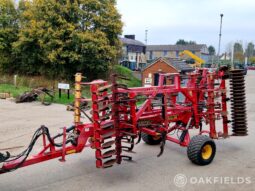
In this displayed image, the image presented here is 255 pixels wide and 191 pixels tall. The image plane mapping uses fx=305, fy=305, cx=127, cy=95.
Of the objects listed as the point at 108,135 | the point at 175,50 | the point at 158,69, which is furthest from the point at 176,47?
the point at 108,135

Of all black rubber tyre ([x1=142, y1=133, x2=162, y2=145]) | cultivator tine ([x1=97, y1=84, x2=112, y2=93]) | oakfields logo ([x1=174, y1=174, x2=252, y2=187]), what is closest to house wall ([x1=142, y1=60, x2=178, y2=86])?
black rubber tyre ([x1=142, y1=133, x2=162, y2=145])

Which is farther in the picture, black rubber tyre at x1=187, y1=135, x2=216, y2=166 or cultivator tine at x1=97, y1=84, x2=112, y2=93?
black rubber tyre at x1=187, y1=135, x2=216, y2=166

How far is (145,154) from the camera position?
7023 millimetres

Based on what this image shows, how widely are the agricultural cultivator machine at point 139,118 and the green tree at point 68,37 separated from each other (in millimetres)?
16027

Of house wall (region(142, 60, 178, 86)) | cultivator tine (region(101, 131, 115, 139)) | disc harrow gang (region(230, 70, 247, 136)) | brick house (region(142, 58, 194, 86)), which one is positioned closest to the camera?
cultivator tine (region(101, 131, 115, 139))

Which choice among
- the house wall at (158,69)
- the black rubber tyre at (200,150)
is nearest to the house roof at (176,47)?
the house wall at (158,69)

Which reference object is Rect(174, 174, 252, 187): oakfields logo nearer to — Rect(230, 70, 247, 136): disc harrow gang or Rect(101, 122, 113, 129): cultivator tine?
Rect(101, 122, 113, 129): cultivator tine

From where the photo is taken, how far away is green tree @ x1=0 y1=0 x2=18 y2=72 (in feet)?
81.9

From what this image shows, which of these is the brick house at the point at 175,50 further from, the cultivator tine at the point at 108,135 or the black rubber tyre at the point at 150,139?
the cultivator tine at the point at 108,135

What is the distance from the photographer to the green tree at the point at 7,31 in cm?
2495

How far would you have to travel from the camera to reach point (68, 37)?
22828 millimetres

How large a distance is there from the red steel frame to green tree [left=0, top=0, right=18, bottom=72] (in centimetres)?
2137

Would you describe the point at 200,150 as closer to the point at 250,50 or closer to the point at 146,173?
the point at 146,173

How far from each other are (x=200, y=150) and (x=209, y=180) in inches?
27.3
